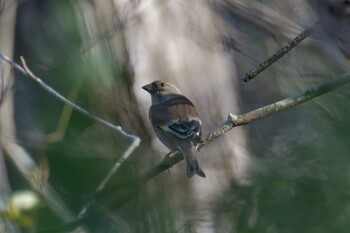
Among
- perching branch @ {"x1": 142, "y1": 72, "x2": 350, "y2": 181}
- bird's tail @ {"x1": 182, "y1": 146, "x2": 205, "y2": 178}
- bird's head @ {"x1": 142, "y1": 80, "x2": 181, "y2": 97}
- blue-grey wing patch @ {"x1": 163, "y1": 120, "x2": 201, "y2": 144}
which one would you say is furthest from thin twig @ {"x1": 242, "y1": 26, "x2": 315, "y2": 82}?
bird's head @ {"x1": 142, "y1": 80, "x2": 181, "y2": 97}

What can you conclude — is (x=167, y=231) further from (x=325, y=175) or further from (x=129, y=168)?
(x=129, y=168)

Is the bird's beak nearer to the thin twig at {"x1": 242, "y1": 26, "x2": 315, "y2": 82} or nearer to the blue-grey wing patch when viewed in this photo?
the blue-grey wing patch

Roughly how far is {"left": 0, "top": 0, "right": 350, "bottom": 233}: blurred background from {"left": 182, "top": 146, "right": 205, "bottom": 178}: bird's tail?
108mm

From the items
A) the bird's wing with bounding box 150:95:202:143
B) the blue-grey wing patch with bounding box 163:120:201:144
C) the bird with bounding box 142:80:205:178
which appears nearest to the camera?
the bird with bounding box 142:80:205:178

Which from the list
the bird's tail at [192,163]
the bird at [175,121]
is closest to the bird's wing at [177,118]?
the bird at [175,121]

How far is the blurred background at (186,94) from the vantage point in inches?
99.0

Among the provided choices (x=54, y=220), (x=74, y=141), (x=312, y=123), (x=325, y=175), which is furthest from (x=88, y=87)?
(x=325, y=175)

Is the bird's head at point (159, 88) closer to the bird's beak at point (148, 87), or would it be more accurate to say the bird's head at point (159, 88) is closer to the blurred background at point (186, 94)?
the bird's beak at point (148, 87)

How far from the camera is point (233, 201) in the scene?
2.58 meters

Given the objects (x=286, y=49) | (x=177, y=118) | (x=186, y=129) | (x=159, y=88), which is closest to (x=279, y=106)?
(x=286, y=49)

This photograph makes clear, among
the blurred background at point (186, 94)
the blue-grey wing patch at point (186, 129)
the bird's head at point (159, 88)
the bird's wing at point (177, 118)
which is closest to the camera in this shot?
the blurred background at point (186, 94)

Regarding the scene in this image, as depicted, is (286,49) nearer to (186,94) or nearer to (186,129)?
(186,129)

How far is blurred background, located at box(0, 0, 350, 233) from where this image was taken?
2.51m

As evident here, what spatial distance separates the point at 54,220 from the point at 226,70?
3.67 meters
